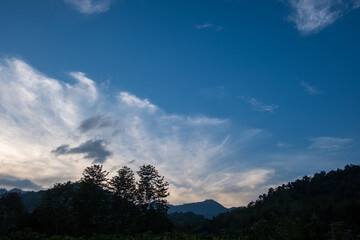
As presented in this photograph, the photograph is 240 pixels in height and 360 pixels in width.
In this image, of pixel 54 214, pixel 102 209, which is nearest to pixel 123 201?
pixel 102 209

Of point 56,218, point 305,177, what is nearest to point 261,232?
point 56,218

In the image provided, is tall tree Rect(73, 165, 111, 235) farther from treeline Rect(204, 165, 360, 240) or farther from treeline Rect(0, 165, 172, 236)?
treeline Rect(204, 165, 360, 240)

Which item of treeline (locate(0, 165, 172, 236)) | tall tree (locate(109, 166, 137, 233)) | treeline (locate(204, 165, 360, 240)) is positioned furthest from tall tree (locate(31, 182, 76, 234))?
treeline (locate(204, 165, 360, 240))

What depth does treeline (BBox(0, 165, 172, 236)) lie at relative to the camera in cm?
4428

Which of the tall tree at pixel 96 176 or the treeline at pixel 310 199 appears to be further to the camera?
the treeline at pixel 310 199

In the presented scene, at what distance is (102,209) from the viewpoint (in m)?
45.8

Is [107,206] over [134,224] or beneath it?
over

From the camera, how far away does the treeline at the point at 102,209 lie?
4428cm

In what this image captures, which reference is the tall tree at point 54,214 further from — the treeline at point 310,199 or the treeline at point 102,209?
the treeline at point 310,199

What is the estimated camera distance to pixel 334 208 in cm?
9288

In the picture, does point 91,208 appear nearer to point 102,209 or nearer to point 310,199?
point 102,209

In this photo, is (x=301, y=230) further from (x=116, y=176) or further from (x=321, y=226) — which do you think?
(x=116, y=176)

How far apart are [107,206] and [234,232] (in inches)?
1506

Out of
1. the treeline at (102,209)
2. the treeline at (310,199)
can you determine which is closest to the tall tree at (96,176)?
the treeline at (102,209)
